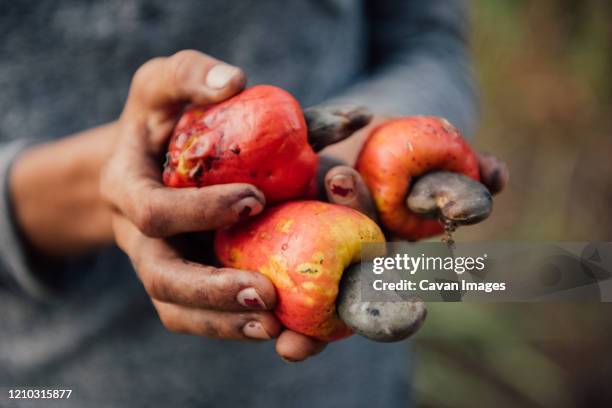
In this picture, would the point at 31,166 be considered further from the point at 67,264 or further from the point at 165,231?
the point at 165,231

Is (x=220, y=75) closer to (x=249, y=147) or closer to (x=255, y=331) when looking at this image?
(x=249, y=147)

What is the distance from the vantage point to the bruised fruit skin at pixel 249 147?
2.81ft

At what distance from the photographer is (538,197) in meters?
3.05

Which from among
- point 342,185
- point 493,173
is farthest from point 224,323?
point 493,173

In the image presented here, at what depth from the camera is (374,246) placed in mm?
852

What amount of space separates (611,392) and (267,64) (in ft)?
7.22

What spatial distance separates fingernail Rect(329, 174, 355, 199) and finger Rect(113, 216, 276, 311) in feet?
0.59

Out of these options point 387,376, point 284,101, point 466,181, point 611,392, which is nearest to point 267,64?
point 284,101

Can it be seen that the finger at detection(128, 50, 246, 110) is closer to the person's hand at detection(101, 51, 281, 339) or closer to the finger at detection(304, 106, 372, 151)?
the person's hand at detection(101, 51, 281, 339)

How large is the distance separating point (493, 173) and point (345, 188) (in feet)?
0.95

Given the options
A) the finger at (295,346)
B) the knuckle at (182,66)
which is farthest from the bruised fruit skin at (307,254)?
the knuckle at (182,66)

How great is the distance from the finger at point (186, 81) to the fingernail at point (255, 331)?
1.11 ft

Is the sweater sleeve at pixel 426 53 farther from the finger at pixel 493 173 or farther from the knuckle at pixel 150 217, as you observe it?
the knuckle at pixel 150 217

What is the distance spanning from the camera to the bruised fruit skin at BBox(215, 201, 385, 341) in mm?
797
